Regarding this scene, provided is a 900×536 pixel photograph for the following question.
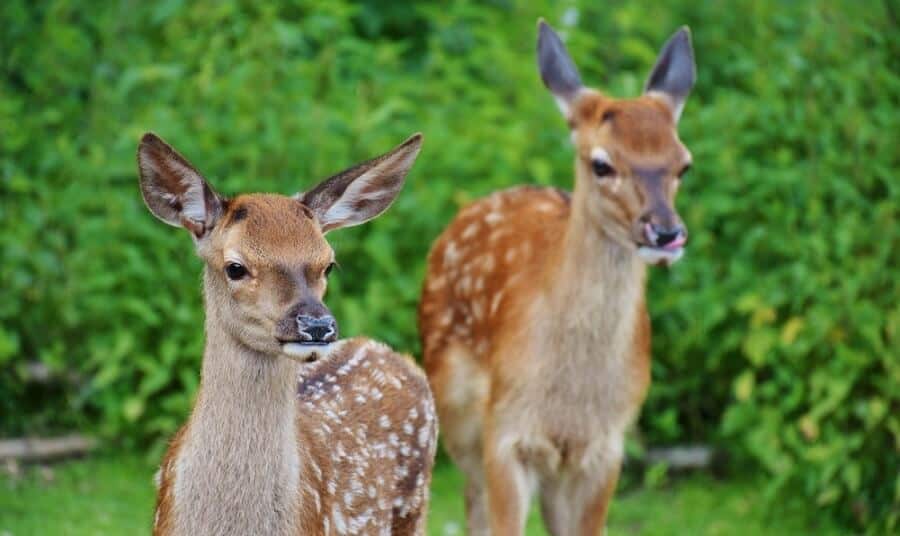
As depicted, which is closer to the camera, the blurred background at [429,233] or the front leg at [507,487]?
the front leg at [507,487]

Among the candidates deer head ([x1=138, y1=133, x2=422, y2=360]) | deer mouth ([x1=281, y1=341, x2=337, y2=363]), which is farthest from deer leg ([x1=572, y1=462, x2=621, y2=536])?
deer mouth ([x1=281, y1=341, x2=337, y2=363])

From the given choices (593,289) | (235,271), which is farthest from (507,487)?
(235,271)

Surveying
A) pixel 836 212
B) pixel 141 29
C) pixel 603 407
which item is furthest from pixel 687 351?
pixel 141 29

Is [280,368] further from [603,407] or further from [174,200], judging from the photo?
[603,407]

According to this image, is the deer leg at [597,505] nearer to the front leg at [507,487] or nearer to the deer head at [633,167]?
the front leg at [507,487]

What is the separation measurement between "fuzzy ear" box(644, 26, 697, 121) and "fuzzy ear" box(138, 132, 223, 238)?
2.54 m

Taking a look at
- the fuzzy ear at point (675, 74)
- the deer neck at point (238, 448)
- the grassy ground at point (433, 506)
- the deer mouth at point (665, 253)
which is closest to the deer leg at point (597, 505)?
the deer mouth at point (665, 253)

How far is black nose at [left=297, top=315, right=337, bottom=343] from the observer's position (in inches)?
182

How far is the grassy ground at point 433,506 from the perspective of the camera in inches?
293

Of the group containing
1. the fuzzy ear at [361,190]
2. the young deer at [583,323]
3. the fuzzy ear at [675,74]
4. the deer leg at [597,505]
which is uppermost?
the fuzzy ear at [675,74]

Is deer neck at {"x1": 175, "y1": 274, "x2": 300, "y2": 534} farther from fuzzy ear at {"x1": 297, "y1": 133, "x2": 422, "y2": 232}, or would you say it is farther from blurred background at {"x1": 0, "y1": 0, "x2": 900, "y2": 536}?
blurred background at {"x1": 0, "y1": 0, "x2": 900, "y2": 536}

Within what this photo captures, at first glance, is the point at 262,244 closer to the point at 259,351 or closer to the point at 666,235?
the point at 259,351

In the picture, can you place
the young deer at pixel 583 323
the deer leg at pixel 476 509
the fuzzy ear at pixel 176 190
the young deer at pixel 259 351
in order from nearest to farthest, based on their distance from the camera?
the young deer at pixel 259 351 < the fuzzy ear at pixel 176 190 < the young deer at pixel 583 323 < the deer leg at pixel 476 509

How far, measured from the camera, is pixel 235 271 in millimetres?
4852
